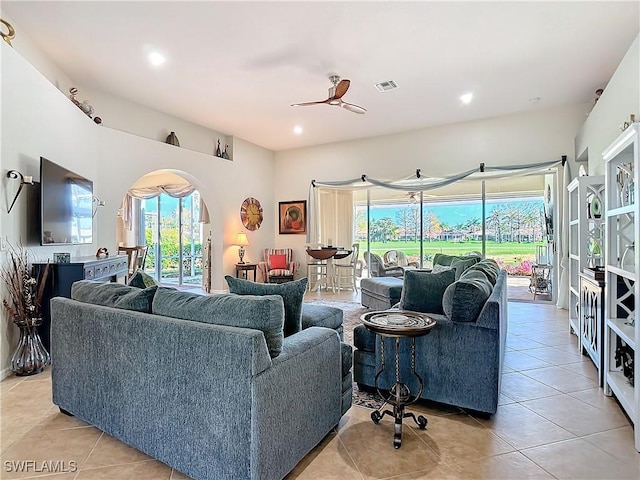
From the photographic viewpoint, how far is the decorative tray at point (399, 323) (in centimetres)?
191

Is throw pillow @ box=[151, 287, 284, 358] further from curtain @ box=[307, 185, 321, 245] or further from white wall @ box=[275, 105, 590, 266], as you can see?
curtain @ box=[307, 185, 321, 245]

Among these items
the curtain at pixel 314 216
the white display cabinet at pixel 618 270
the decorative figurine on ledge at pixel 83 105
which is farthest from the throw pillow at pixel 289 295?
the curtain at pixel 314 216

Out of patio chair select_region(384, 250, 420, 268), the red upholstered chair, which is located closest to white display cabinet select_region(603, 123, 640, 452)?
patio chair select_region(384, 250, 420, 268)

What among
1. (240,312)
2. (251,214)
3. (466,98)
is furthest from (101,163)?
(466,98)

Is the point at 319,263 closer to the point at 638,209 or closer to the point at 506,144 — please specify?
the point at 506,144

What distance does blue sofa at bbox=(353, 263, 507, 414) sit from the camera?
2178 mm

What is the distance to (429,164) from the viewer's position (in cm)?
650

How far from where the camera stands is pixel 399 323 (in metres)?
2.03

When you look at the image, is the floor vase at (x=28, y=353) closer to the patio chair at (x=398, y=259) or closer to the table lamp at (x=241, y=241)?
the table lamp at (x=241, y=241)

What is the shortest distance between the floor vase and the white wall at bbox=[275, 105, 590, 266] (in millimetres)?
5162

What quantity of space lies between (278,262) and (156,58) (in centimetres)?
440

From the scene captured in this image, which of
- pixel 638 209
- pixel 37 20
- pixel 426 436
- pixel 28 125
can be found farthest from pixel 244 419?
pixel 37 20

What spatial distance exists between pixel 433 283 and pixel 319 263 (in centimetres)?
484

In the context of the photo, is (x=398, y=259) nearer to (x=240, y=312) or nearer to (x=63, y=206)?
(x=63, y=206)
